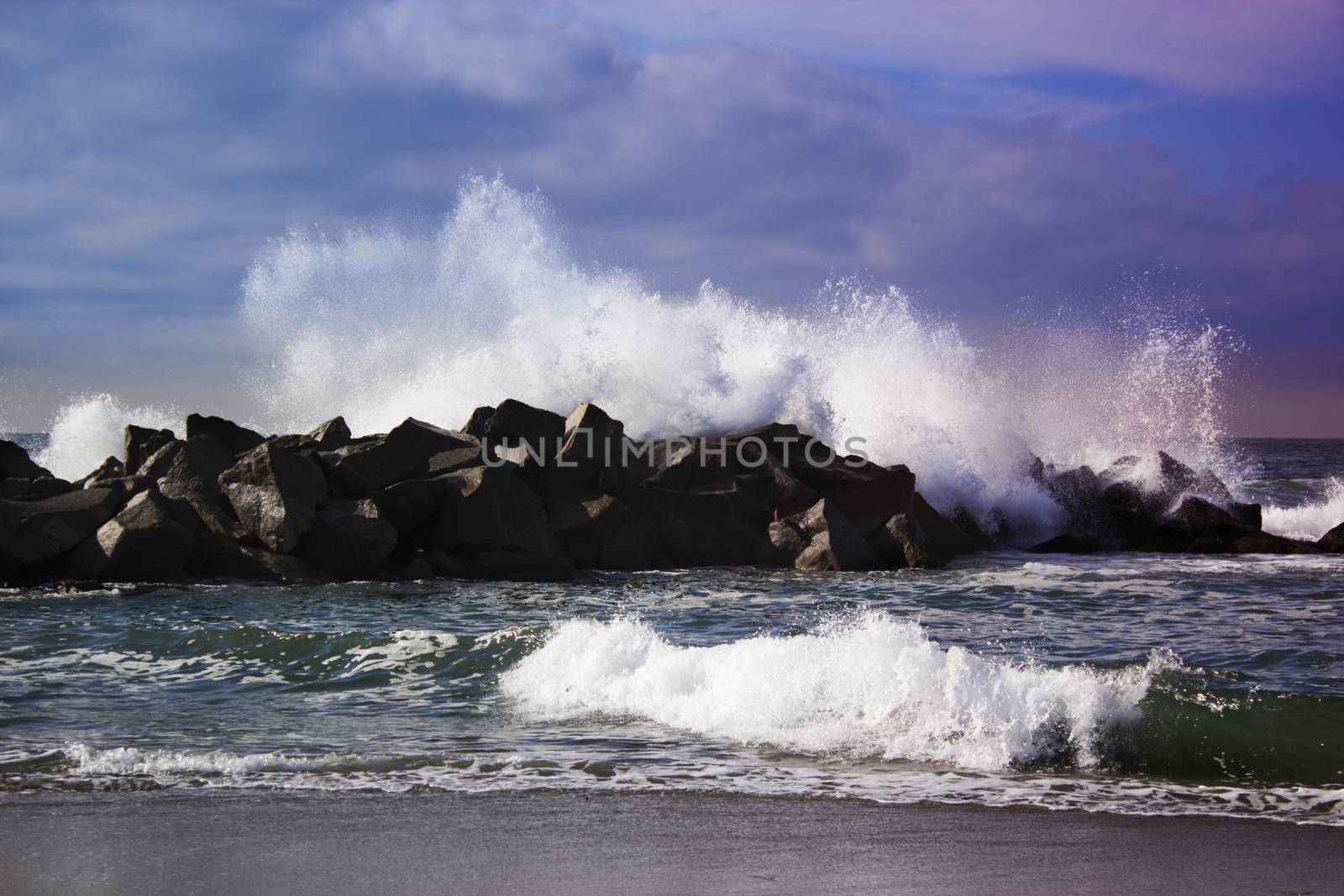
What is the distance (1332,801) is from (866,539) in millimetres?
10039

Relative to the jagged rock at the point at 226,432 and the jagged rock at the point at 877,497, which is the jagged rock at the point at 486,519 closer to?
the jagged rock at the point at 226,432

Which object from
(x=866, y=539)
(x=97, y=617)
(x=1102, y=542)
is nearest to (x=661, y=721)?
(x=97, y=617)

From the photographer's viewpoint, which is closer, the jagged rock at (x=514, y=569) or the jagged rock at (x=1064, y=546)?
the jagged rock at (x=514, y=569)

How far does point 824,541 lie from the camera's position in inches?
575

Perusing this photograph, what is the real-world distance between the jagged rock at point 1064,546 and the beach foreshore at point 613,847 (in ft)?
43.3

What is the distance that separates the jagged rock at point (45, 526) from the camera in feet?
40.5

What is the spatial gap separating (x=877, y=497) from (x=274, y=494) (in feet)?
25.4

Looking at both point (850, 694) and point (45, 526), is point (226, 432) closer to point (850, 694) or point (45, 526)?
point (45, 526)

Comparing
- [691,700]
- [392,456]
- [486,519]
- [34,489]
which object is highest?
[392,456]

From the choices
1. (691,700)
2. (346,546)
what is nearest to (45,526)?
(346,546)

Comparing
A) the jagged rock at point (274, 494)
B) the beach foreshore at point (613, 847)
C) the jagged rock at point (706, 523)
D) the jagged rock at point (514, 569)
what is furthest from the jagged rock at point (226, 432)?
the beach foreshore at point (613, 847)

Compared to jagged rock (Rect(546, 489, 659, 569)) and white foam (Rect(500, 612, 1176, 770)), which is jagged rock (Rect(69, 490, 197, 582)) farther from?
white foam (Rect(500, 612, 1176, 770))

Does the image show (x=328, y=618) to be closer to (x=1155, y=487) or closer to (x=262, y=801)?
(x=262, y=801)

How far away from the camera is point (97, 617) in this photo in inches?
416
